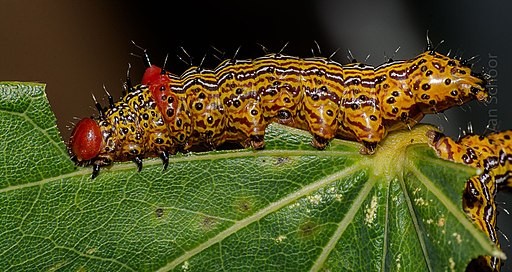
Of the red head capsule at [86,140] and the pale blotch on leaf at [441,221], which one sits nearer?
the pale blotch on leaf at [441,221]

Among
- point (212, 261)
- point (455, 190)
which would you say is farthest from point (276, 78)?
point (455, 190)

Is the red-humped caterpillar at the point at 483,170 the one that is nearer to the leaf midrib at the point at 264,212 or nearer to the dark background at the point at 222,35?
the leaf midrib at the point at 264,212

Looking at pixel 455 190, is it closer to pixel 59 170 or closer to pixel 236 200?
pixel 236 200

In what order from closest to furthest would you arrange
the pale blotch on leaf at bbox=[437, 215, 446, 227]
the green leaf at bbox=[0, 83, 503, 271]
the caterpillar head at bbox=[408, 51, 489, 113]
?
the pale blotch on leaf at bbox=[437, 215, 446, 227] < the green leaf at bbox=[0, 83, 503, 271] < the caterpillar head at bbox=[408, 51, 489, 113]

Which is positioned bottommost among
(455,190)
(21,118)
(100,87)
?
(100,87)

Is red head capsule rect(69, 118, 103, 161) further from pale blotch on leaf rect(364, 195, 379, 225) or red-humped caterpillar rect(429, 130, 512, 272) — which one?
red-humped caterpillar rect(429, 130, 512, 272)

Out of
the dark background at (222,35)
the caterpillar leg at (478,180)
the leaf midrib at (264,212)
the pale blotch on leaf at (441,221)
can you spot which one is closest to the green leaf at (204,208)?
the leaf midrib at (264,212)

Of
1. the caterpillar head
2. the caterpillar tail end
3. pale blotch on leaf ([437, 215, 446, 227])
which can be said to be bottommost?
pale blotch on leaf ([437, 215, 446, 227])

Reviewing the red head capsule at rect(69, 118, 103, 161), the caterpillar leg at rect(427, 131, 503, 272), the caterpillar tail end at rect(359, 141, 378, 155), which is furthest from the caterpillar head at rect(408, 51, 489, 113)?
the red head capsule at rect(69, 118, 103, 161)
